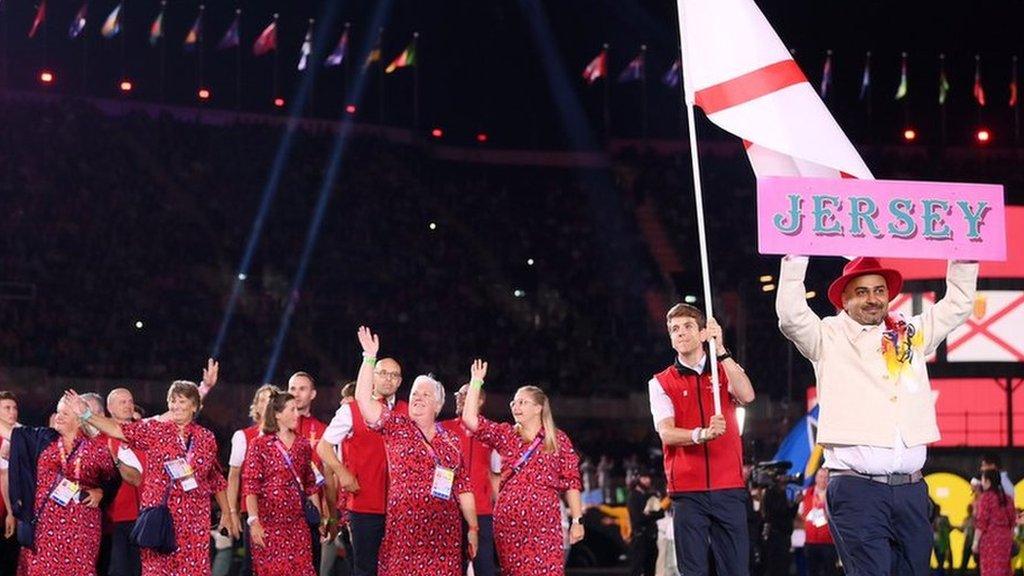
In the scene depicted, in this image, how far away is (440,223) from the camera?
37938mm

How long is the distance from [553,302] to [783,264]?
29.5 metres

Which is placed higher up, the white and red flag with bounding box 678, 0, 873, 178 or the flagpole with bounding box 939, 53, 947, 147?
the flagpole with bounding box 939, 53, 947, 147

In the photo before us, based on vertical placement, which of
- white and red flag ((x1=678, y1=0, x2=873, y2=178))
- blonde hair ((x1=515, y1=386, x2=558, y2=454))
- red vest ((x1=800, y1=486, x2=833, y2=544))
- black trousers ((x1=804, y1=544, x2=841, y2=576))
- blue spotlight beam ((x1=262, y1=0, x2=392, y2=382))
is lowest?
black trousers ((x1=804, y1=544, x2=841, y2=576))

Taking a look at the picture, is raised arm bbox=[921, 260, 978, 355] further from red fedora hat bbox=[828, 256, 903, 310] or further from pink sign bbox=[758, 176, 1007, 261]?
red fedora hat bbox=[828, 256, 903, 310]

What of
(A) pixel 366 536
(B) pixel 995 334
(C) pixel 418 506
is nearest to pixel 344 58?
(B) pixel 995 334

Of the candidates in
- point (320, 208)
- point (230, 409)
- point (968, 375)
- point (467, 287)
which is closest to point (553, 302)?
point (467, 287)

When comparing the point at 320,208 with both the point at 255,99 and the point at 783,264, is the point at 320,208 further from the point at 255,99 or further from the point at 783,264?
the point at 783,264

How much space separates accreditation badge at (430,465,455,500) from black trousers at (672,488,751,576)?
1.53 meters

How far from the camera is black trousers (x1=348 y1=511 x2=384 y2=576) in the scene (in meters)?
11.3

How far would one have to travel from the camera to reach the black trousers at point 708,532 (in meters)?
9.07

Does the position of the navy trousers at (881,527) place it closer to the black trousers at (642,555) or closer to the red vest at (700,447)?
the red vest at (700,447)

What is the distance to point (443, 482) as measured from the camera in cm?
996

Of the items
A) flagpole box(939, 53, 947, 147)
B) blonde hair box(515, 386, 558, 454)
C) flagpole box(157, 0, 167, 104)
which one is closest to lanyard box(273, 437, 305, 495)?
blonde hair box(515, 386, 558, 454)

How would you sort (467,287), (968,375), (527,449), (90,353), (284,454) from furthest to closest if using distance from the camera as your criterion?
(467,287), (90,353), (968,375), (284,454), (527,449)
